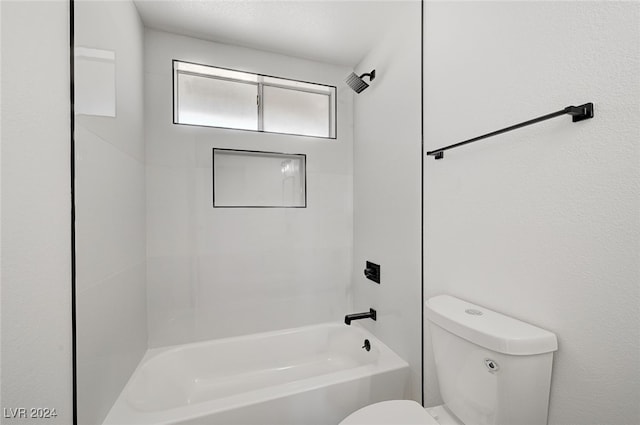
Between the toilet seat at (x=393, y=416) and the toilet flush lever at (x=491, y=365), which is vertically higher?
the toilet flush lever at (x=491, y=365)

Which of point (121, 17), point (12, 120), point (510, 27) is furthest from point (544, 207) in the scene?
point (121, 17)

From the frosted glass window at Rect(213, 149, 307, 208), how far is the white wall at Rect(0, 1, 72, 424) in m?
1.08

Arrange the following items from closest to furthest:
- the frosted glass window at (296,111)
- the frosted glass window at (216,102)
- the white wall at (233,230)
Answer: the white wall at (233,230) < the frosted glass window at (216,102) < the frosted glass window at (296,111)

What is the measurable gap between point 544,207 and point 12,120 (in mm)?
1518

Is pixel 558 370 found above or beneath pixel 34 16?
beneath

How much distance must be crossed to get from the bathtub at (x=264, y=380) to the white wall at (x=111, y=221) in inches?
6.7

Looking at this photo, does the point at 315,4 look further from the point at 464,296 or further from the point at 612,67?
the point at 464,296

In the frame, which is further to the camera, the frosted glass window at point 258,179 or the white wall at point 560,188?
the frosted glass window at point 258,179

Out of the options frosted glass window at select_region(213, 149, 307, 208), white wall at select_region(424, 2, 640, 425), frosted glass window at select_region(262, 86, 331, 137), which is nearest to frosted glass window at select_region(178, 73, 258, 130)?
frosted glass window at select_region(262, 86, 331, 137)

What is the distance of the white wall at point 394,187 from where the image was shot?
151 cm

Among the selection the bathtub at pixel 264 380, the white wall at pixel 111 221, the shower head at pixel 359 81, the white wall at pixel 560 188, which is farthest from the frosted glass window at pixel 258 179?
the white wall at pixel 560 188

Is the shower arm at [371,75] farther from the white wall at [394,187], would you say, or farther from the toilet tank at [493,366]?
the toilet tank at [493,366]

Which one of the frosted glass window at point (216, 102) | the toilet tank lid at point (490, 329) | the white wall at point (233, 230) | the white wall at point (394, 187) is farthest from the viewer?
the frosted glass window at point (216, 102)

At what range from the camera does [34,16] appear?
29.7 inches
